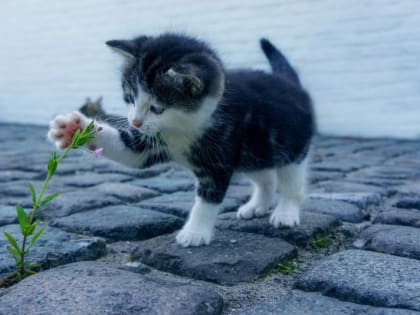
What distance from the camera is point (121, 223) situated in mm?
2291

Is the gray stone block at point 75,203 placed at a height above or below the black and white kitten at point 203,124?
below

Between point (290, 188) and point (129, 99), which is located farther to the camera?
point (290, 188)

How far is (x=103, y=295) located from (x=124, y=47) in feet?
3.49

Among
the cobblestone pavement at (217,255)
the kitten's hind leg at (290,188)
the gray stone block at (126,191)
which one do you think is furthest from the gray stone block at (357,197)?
the gray stone block at (126,191)

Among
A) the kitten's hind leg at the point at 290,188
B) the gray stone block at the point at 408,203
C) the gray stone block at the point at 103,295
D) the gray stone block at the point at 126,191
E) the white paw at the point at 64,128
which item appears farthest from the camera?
the gray stone block at the point at 126,191

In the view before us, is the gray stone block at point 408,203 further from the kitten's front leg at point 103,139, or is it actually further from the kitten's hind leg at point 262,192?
the kitten's front leg at point 103,139

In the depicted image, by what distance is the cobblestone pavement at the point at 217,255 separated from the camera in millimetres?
1438

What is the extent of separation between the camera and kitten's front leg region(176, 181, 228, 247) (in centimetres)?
210

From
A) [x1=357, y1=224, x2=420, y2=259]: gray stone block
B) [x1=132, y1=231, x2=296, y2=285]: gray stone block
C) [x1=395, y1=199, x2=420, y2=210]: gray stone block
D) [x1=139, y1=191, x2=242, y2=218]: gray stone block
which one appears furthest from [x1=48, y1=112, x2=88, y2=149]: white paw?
A: [x1=395, y1=199, x2=420, y2=210]: gray stone block

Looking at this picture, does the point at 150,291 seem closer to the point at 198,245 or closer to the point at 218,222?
the point at 198,245

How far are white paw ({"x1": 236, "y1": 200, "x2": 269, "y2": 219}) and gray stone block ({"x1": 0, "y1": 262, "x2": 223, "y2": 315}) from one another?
994 mm

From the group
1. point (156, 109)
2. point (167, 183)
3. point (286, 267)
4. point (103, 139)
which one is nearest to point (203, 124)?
point (156, 109)

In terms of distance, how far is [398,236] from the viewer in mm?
2049

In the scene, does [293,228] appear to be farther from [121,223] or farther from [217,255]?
[121,223]
